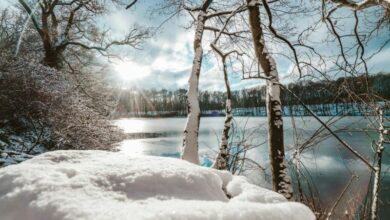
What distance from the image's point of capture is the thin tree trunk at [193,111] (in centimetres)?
629

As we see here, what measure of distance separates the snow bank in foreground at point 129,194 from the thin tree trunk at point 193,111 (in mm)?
4785

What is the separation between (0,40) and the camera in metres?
13.0

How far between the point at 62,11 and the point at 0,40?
6808mm

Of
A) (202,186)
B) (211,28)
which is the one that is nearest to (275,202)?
(202,186)

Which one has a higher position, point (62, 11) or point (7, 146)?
point (62, 11)

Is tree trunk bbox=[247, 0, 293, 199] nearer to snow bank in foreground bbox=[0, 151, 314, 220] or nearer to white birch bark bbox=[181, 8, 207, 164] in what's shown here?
white birch bark bbox=[181, 8, 207, 164]

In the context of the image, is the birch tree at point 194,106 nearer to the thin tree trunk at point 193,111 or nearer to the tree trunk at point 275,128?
the thin tree trunk at point 193,111

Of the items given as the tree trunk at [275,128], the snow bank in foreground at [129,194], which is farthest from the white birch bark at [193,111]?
the snow bank in foreground at [129,194]

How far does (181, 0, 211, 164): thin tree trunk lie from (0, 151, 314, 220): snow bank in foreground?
188 inches

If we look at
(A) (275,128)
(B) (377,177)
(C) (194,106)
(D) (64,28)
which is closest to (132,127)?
(D) (64,28)

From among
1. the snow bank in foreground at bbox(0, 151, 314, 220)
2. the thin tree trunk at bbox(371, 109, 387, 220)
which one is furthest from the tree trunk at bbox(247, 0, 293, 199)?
the snow bank in foreground at bbox(0, 151, 314, 220)

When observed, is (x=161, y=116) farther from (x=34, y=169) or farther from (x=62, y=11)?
(x=34, y=169)

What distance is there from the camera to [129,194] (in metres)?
1.16

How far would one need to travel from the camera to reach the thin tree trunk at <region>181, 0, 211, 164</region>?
247 inches
